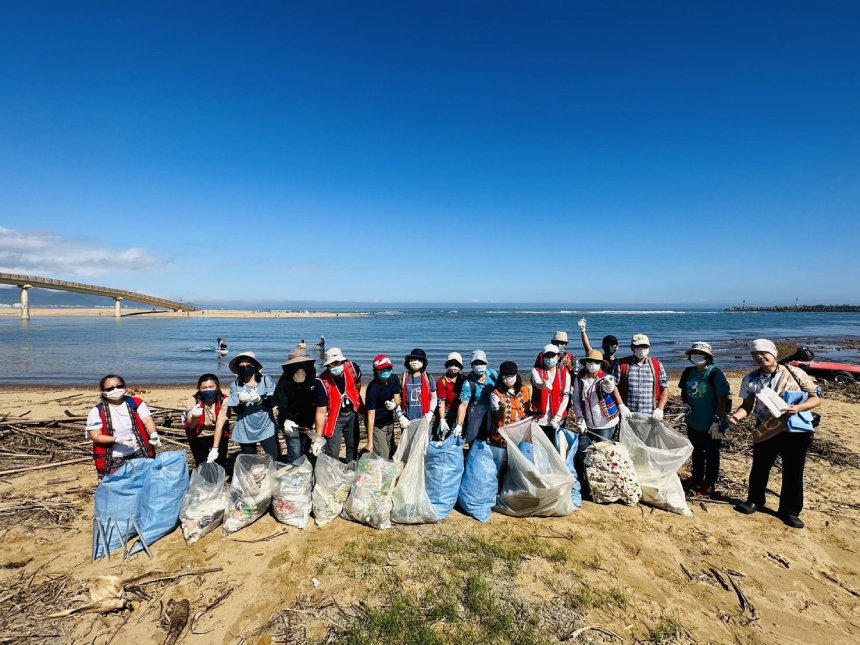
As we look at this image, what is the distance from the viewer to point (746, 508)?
421 centimetres

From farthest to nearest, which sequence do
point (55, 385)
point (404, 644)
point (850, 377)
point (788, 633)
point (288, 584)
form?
point (55, 385) < point (850, 377) < point (288, 584) < point (788, 633) < point (404, 644)

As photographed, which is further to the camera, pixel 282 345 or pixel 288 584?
pixel 282 345

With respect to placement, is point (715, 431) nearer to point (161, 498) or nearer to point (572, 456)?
point (572, 456)

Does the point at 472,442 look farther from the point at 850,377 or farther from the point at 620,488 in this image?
the point at 850,377

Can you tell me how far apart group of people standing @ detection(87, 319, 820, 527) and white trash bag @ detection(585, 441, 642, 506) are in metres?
0.20

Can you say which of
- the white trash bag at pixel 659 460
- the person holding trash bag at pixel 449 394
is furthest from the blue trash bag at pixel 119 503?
the white trash bag at pixel 659 460

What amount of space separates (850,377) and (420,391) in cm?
1420

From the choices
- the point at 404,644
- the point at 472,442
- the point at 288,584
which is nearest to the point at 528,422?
the point at 472,442

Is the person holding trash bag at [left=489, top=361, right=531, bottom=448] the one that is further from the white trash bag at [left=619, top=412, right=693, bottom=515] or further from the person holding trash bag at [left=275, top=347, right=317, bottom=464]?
the person holding trash bag at [left=275, top=347, right=317, bottom=464]

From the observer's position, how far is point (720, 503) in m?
4.39

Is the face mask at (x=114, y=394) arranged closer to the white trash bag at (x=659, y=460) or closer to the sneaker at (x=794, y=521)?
the white trash bag at (x=659, y=460)

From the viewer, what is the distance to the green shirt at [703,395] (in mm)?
4324

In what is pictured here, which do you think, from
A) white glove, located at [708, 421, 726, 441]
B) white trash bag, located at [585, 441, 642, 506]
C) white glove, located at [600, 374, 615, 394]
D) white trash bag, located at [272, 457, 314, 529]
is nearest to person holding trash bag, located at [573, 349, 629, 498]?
white glove, located at [600, 374, 615, 394]

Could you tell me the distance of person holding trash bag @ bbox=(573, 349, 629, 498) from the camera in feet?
14.6
